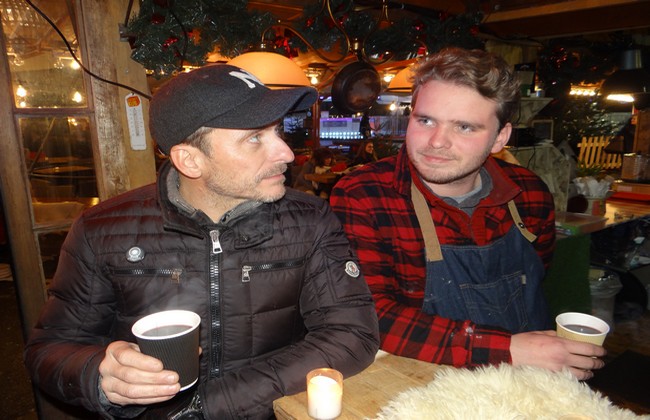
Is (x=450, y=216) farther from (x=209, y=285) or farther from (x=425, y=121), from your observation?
(x=209, y=285)

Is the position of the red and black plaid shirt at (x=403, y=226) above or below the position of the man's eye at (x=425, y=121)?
below

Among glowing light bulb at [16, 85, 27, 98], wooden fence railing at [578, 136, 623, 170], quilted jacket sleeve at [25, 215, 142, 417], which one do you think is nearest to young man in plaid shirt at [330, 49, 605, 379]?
quilted jacket sleeve at [25, 215, 142, 417]

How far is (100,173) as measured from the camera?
9.80 ft

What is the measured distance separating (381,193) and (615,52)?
6885mm

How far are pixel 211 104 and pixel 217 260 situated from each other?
2.12ft

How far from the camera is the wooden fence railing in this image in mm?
8672

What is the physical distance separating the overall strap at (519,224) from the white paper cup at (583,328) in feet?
2.34

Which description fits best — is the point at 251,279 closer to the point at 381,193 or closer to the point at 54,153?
the point at 381,193

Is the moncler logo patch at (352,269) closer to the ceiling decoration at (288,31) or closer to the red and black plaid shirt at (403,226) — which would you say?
the red and black plaid shirt at (403,226)

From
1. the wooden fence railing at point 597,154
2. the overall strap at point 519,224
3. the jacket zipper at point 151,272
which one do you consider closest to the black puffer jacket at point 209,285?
the jacket zipper at point 151,272

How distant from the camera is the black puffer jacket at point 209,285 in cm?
165

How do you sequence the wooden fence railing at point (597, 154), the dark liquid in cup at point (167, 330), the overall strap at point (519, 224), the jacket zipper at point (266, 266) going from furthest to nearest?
the wooden fence railing at point (597, 154)
the overall strap at point (519, 224)
the jacket zipper at point (266, 266)
the dark liquid in cup at point (167, 330)

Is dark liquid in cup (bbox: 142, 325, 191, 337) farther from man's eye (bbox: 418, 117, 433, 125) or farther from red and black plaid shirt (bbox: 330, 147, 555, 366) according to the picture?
man's eye (bbox: 418, 117, 433, 125)

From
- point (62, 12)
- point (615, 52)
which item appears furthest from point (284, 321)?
point (615, 52)
